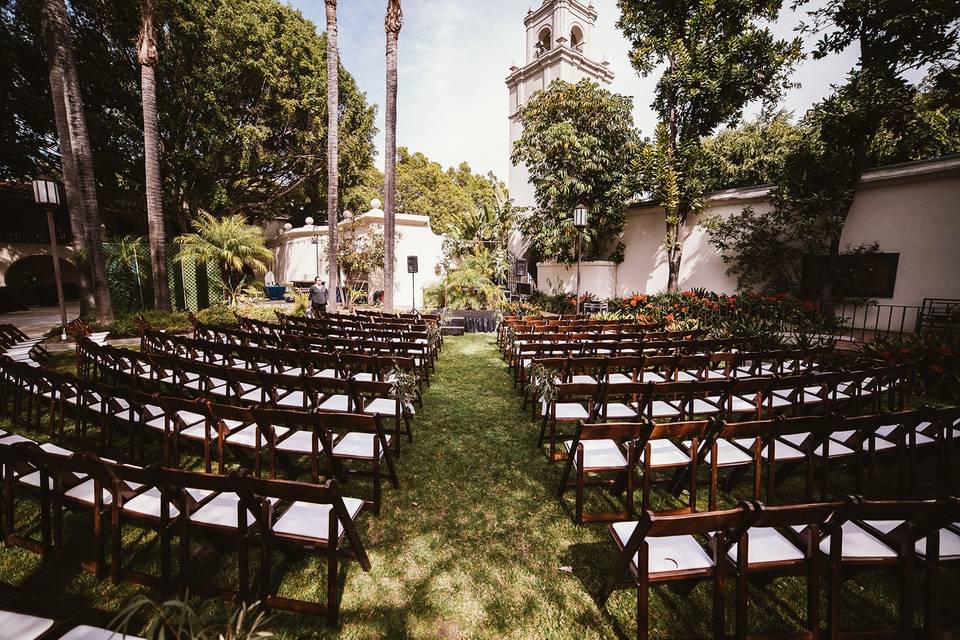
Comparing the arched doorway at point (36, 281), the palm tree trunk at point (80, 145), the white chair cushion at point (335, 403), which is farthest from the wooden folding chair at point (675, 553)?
the arched doorway at point (36, 281)

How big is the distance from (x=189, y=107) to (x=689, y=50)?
766 inches

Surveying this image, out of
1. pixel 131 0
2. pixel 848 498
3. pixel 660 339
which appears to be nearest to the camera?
pixel 848 498

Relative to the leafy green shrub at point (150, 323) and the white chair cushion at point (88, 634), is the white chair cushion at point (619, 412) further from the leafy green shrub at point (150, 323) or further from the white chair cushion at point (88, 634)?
the leafy green shrub at point (150, 323)

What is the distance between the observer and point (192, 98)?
16.0 meters

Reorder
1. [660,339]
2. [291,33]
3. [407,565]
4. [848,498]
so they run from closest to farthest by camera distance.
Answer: [848,498], [407,565], [660,339], [291,33]

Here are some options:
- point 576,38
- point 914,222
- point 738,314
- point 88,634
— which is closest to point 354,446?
point 88,634

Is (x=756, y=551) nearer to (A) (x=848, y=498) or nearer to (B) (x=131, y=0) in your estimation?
(A) (x=848, y=498)

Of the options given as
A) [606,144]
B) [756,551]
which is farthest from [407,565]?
[606,144]

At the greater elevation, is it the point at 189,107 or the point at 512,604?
the point at 189,107

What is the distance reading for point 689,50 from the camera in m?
11.6

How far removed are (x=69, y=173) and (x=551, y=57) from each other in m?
21.4

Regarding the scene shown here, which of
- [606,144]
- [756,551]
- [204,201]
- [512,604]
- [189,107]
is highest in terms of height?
[189,107]

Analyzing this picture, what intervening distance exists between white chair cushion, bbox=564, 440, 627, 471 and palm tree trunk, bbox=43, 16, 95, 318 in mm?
13260

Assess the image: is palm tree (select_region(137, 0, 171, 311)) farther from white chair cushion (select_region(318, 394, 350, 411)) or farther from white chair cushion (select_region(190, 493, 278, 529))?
white chair cushion (select_region(190, 493, 278, 529))
